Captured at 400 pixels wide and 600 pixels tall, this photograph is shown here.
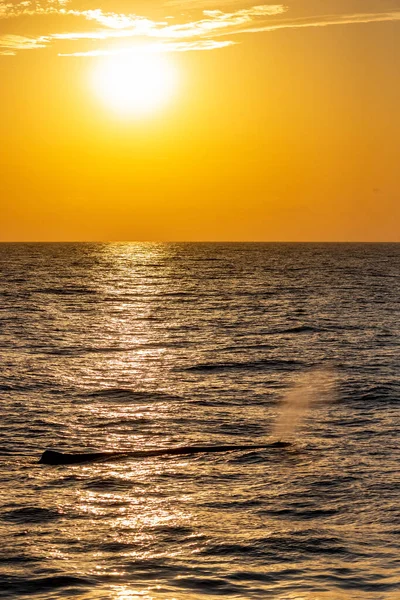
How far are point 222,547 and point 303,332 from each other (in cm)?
4303

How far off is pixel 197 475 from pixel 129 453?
114 inches

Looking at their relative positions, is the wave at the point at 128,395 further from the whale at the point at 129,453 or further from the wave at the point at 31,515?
the wave at the point at 31,515

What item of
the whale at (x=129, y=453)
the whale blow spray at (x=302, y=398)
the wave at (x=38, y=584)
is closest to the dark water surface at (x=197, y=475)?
the wave at (x=38, y=584)

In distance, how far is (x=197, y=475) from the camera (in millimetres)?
22188

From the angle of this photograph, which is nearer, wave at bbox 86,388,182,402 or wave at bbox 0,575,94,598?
wave at bbox 0,575,94,598

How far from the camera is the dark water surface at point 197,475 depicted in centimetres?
1588

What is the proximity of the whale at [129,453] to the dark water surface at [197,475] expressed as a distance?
0.48 metres

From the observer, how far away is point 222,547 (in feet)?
56.5

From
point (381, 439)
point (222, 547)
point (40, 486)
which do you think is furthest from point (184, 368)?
point (222, 547)

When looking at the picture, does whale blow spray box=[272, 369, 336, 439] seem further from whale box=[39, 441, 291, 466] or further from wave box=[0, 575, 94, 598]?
wave box=[0, 575, 94, 598]

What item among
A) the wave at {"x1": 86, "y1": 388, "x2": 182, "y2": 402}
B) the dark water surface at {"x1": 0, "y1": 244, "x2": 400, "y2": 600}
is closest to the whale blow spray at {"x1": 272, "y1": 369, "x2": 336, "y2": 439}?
the dark water surface at {"x1": 0, "y1": 244, "x2": 400, "y2": 600}

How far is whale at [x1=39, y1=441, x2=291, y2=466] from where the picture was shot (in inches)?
922

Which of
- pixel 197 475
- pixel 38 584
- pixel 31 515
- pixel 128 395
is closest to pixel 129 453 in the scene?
pixel 197 475

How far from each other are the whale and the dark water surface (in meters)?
0.48
